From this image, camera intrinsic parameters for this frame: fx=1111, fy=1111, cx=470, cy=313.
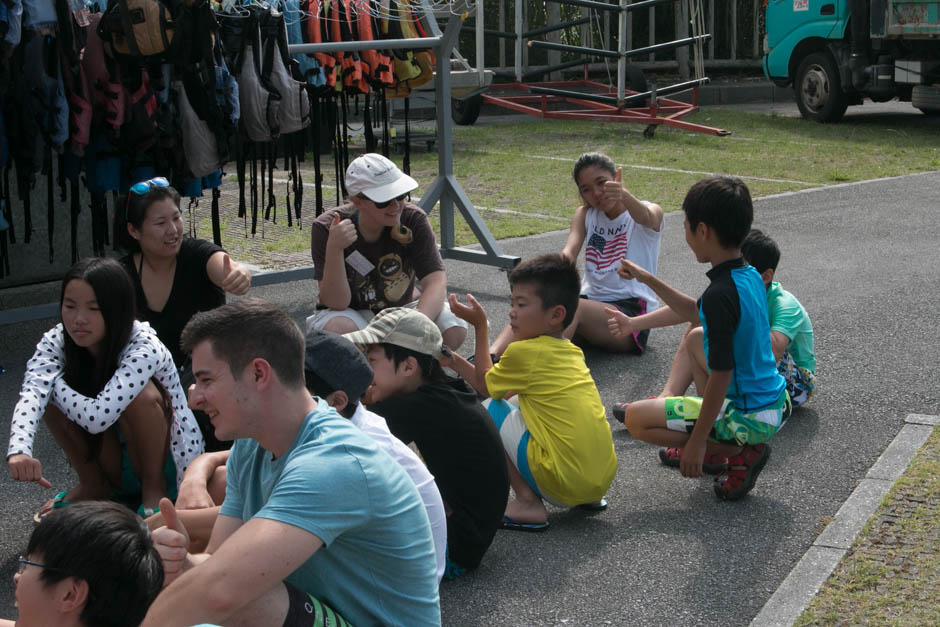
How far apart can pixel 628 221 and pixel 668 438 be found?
2.10 m

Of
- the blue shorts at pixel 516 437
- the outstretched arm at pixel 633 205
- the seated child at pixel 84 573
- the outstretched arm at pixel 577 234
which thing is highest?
the outstretched arm at pixel 633 205

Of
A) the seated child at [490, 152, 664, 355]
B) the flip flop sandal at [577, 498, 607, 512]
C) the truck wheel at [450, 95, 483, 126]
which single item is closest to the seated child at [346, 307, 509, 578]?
the flip flop sandal at [577, 498, 607, 512]

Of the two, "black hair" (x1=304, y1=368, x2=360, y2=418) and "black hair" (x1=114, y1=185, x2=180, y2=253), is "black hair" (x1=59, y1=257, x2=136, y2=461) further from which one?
"black hair" (x1=304, y1=368, x2=360, y2=418)

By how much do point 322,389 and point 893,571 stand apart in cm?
194

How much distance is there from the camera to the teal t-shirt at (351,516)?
7.41ft

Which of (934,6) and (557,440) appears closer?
(557,440)

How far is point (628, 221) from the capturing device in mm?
6184

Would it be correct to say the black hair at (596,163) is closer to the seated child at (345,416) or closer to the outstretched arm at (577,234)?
the outstretched arm at (577,234)

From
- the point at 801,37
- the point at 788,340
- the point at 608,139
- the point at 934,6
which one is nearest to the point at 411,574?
the point at 788,340

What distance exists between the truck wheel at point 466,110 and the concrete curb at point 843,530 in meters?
12.2

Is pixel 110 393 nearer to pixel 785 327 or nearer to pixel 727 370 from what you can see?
pixel 727 370

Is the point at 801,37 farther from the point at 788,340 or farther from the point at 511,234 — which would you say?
the point at 788,340

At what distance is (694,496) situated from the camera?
14.3ft

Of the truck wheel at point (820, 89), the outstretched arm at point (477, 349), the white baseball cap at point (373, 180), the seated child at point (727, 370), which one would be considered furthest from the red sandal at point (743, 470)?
the truck wheel at point (820, 89)
